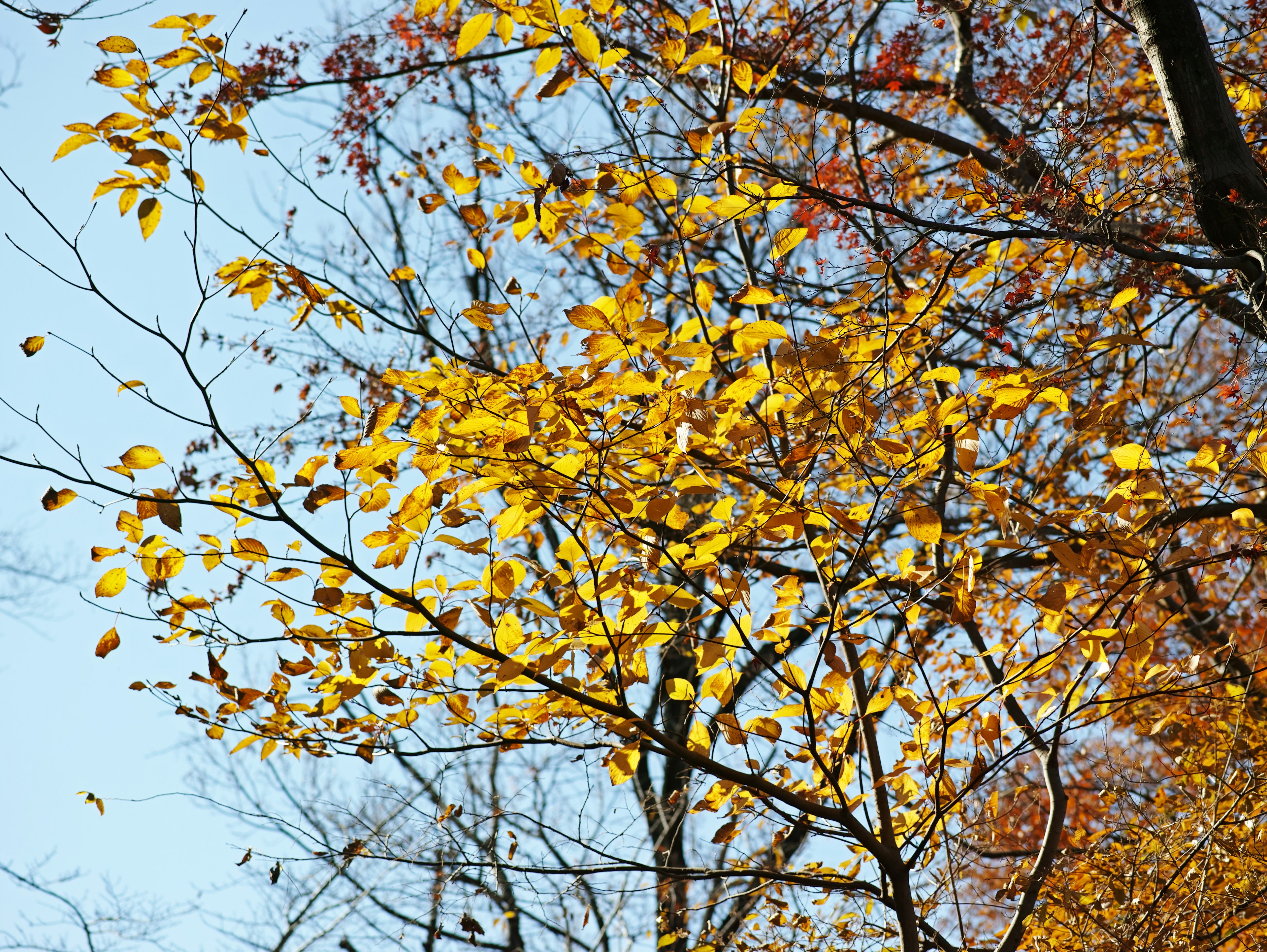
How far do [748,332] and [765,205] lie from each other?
54 centimetres

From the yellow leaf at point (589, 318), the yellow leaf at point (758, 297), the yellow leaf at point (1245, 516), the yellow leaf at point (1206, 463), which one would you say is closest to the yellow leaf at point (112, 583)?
the yellow leaf at point (589, 318)

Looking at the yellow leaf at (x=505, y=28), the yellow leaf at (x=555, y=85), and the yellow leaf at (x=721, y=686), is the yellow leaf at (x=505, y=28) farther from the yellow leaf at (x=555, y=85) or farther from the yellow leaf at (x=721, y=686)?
the yellow leaf at (x=721, y=686)

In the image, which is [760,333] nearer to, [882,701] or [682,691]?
[682,691]

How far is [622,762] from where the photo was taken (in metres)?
2.16

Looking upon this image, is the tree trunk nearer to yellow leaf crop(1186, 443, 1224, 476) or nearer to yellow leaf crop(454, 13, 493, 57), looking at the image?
yellow leaf crop(1186, 443, 1224, 476)

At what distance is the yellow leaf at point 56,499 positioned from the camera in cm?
179

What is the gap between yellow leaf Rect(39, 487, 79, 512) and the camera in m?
1.79

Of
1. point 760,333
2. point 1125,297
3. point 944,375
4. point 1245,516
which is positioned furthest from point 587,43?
point 1245,516

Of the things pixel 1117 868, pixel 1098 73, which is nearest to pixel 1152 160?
pixel 1098 73

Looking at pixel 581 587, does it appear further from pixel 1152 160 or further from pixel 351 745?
pixel 1152 160

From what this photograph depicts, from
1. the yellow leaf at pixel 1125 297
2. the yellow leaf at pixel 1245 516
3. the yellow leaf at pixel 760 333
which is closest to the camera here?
the yellow leaf at pixel 760 333

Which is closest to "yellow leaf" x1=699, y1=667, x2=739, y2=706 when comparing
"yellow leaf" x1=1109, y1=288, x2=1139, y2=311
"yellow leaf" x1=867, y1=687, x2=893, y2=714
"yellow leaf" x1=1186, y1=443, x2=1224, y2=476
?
"yellow leaf" x1=867, y1=687, x2=893, y2=714

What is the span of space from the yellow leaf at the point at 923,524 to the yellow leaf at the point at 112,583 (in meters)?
1.80

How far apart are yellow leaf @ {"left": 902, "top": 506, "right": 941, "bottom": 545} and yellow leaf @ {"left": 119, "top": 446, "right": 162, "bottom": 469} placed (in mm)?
1675
